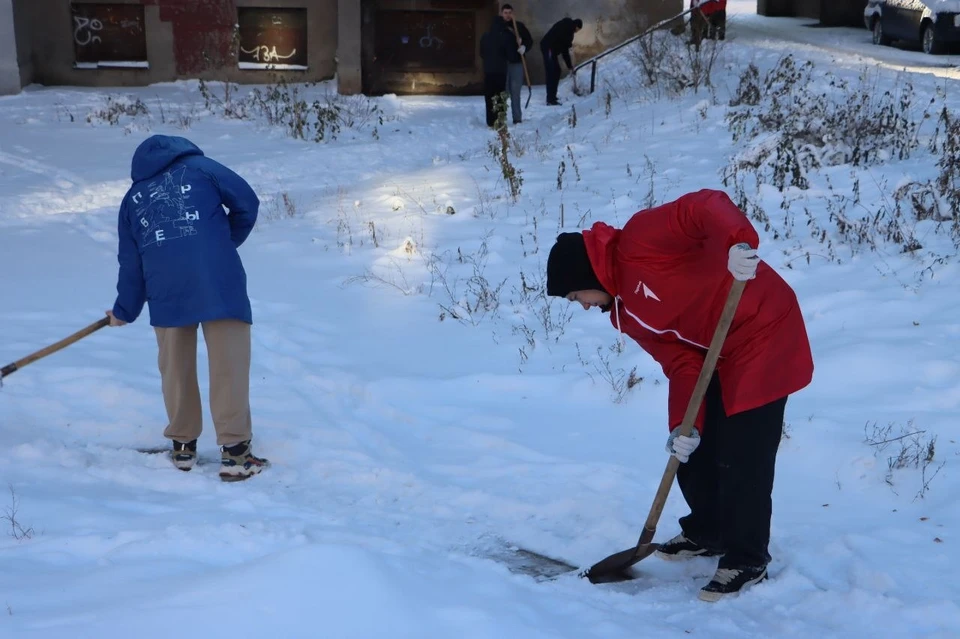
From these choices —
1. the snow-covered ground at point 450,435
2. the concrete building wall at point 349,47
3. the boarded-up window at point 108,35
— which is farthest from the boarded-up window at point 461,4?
the snow-covered ground at point 450,435

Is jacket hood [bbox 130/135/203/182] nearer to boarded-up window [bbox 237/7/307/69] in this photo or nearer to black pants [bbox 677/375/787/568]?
black pants [bbox 677/375/787/568]

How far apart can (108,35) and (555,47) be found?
322 inches

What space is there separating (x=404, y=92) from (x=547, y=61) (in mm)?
3474

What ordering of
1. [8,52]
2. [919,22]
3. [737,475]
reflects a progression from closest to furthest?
1. [737,475]
2. [8,52]
3. [919,22]

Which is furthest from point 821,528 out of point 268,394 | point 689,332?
point 268,394

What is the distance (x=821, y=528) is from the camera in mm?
4125

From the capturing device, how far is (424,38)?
18.0 meters

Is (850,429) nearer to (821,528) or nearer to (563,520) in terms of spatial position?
(821,528)

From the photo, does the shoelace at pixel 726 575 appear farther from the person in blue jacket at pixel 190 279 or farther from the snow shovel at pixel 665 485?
the person in blue jacket at pixel 190 279

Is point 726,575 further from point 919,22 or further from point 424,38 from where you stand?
point 919,22

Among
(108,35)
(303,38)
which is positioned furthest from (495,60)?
(108,35)

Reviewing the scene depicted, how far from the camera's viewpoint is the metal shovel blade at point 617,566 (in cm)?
378

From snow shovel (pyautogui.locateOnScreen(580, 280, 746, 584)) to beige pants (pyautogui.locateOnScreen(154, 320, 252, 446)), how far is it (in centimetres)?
185

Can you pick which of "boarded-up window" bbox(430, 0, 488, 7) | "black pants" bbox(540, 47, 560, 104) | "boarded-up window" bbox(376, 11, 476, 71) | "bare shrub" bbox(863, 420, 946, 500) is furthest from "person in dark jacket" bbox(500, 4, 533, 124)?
"bare shrub" bbox(863, 420, 946, 500)
